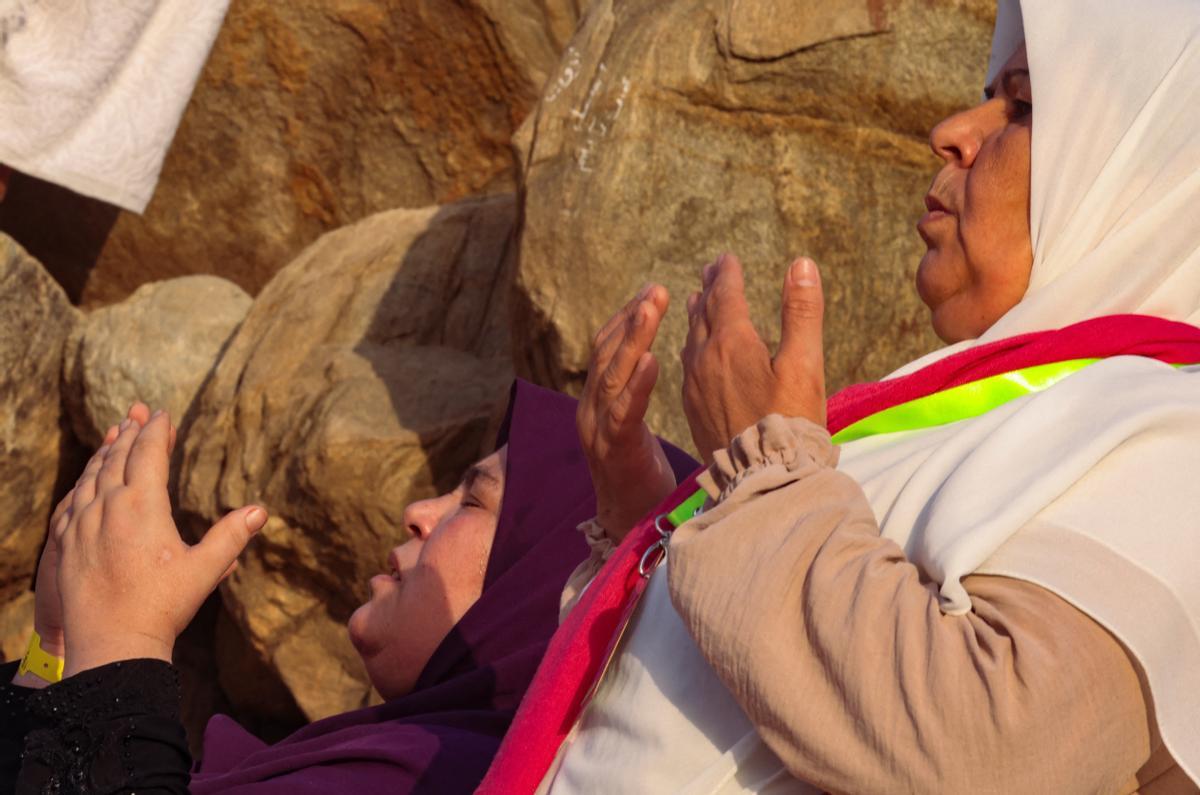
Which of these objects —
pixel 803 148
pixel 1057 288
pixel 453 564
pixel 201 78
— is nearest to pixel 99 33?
pixel 201 78

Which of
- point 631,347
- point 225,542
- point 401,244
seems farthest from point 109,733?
point 401,244

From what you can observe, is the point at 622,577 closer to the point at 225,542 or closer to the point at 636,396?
the point at 636,396

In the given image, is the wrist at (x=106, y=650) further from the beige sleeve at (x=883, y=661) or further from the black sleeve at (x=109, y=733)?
the beige sleeve at (x=883, y=661)

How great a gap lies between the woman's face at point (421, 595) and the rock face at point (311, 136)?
9.88 feet

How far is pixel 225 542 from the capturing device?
1.54m

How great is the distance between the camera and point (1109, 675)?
1065mm

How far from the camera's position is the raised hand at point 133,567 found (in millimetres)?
1498

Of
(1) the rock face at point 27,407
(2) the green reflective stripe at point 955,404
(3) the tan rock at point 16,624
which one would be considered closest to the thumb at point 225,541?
(2) the green reflective stripe at point 955,404

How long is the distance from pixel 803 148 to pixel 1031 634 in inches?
101

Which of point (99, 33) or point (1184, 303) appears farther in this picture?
point (99, 33)

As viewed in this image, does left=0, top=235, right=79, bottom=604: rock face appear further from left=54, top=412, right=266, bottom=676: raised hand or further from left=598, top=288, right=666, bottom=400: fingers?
left=598, top=288, right=666, bottom=400: fingers

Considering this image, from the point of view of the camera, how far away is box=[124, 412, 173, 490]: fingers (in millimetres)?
1549

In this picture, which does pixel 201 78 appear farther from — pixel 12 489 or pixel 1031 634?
pixel 1031 634

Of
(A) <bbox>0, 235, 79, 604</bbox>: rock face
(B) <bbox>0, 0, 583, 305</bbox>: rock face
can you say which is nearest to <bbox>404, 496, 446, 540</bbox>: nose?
(A) <bbox>0, 235, 79, 604</bbox>: rock face
